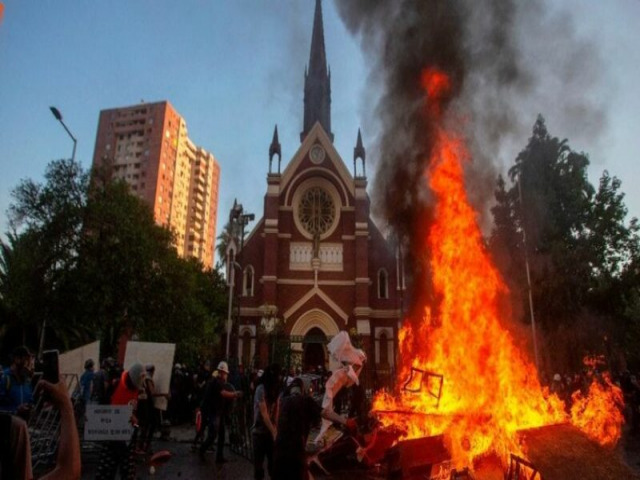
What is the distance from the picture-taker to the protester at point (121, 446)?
5938mm

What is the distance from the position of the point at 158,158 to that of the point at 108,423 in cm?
7759

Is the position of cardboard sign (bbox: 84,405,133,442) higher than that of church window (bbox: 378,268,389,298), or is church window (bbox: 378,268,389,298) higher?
church window (bbox: 378,268,389,298)

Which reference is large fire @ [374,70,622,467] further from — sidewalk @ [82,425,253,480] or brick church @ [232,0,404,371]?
brick church @ [232,0,404,371]

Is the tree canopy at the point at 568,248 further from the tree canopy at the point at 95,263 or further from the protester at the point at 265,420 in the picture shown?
the protester at the point at 265,420

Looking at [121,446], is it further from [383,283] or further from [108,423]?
[383,283]

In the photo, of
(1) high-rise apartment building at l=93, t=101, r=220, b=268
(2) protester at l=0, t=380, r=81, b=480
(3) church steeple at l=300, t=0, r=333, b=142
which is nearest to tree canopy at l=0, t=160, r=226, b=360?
(2) protester at l=0, t=380, r=81, b=480

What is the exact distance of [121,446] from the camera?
6.09m

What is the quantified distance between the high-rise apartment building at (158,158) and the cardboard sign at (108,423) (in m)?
→ 70.3

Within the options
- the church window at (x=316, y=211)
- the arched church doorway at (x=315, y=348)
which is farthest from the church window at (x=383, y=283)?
the arched church doorway at (x=315, y=348)

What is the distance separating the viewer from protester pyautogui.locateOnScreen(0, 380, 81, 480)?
198 centimetres

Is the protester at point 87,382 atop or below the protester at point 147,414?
atop

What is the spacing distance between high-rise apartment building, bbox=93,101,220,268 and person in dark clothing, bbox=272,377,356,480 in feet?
236

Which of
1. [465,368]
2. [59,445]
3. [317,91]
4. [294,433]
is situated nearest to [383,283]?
[317,91]

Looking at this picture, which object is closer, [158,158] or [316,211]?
[316,211]
